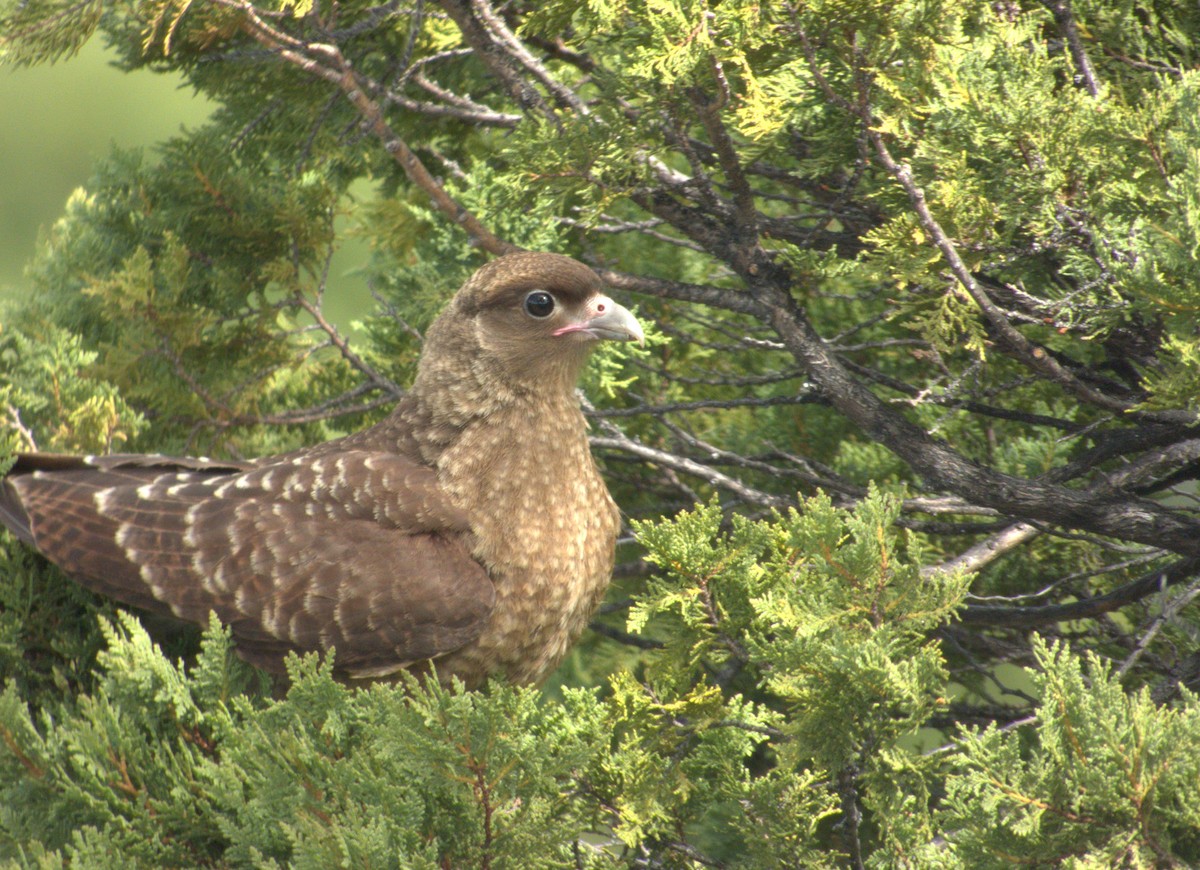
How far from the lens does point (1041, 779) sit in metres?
1.77

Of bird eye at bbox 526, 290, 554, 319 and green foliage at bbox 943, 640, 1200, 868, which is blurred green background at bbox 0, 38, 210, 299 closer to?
bird eye at bbox 526, 290, 554, 319

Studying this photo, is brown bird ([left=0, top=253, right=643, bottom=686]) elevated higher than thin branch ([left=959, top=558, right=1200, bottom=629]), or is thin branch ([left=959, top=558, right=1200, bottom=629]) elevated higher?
brown bird ([left=0, top=253, right=643, bottom=686])

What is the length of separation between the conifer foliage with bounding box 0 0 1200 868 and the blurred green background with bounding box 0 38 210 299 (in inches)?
305

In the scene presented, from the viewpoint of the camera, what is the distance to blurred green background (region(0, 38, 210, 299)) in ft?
35.2

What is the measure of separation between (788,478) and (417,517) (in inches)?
36.4

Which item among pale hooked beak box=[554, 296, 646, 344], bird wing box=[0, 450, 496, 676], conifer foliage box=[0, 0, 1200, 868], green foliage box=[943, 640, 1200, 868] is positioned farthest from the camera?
pale hooked beak box=[554, 296, 646, 344]

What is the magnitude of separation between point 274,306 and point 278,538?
990 mm

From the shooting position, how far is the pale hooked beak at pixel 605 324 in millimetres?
2869

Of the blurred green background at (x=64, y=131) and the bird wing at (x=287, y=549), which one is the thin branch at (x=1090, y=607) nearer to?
the bird wing at (x=287, y=549)

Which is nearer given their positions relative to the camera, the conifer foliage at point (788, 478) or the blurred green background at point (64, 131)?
the conifer foliage at point (788, 478)

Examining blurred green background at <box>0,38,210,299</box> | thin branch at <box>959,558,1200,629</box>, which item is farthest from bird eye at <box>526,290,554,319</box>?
blurred green background at <box>0,38,210,299</box>

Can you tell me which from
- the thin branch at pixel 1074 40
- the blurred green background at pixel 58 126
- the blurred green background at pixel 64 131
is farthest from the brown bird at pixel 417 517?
the blurred green background at pixel 58 126

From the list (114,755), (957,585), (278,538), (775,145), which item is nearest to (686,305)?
(775,145)

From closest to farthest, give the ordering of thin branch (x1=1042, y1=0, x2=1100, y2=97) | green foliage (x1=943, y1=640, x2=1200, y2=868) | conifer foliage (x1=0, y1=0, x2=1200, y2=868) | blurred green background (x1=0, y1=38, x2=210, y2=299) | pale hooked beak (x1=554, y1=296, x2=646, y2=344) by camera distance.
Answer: green foliage (x1=943, y1=640, x2=1200, y2=868) < conifer foliage (x1=0, y1=0, x2=1200, y2=868) < thin branch (x1=1042, y1=0, x2=1100, y2=97) < pale hooked beak (x1=554, y1=296, x2=646, y2=344) < blurred green background (x1=0, y1=38, x2=210, y2=299)
